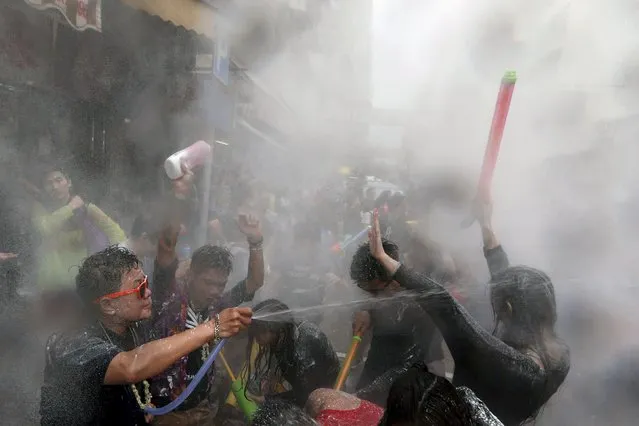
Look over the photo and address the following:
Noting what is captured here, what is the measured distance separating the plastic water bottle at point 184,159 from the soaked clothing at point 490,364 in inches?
58.6

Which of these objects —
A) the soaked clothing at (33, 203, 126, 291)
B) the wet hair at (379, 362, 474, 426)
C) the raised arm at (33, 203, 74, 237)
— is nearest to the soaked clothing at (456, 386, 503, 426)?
the wet hair at (379, 362, 474, 426)

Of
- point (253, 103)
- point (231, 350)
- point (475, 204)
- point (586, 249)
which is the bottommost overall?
point (231, 350)

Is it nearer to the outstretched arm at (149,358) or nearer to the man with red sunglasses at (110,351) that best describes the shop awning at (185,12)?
the man with red sunglasses at (110,351)

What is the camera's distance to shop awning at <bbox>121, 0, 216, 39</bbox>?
10.2ft

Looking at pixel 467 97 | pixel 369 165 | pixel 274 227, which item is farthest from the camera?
pixel 369 165

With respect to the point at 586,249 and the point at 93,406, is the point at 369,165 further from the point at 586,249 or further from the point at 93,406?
the point at 93,406

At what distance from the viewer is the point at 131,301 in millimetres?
1654

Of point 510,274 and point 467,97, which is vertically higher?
point 467,97

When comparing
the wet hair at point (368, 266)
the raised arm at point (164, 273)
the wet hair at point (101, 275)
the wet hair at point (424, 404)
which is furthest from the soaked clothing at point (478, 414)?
the raised arm at point (164, 273)

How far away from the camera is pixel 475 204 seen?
7.93ft

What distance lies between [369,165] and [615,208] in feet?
7.16

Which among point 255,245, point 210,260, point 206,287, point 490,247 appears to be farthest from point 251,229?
point 490,247

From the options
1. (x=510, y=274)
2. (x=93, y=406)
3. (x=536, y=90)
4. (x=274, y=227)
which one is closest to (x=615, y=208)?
(x=536, y=90)

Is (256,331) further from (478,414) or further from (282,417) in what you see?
(478,414)
